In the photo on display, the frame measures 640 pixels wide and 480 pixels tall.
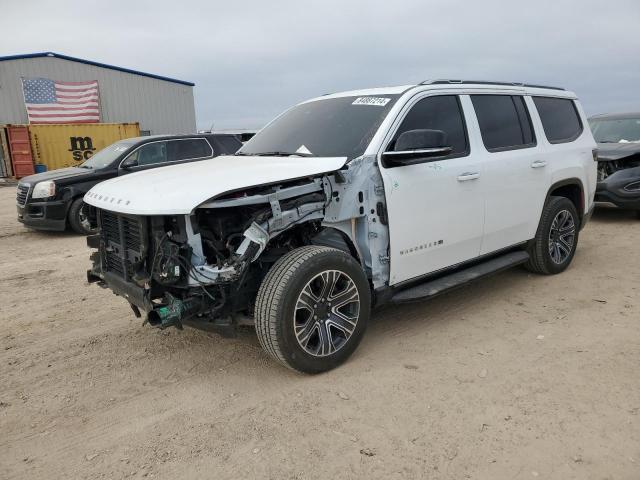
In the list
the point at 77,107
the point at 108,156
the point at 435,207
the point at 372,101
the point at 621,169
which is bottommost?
the point at 621,169

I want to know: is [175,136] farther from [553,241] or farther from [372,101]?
[553,241]

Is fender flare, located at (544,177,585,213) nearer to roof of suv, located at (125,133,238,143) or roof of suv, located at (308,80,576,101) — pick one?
roof of suv, located at (308,80,576,101)

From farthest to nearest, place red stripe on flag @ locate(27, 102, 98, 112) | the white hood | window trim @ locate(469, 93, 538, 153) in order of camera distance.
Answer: red stripe on flag @ locate(27, 102, 98, 112), window trim @ locate(469, 93, 538, 153), the white hood

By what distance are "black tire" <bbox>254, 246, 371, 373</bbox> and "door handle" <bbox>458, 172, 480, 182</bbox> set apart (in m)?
1.25

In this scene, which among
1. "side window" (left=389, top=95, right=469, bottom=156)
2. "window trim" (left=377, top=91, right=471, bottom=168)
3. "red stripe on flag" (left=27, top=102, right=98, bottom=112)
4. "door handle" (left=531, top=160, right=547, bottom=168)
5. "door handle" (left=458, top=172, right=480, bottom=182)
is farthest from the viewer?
"red stripe on flag" (left=27, top=102, right=98, bottom=112)

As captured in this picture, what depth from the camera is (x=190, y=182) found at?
10.6 feet

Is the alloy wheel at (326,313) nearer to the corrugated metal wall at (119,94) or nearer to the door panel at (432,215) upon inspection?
the door panel at (432,215)

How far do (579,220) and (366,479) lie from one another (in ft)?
14.4

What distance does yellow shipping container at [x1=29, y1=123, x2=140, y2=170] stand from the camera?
2025cm

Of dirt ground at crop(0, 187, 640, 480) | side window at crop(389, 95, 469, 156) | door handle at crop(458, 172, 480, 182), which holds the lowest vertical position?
dirt ground at crop(0, 187, 640, 480)

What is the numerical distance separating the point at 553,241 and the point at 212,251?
12.6ft

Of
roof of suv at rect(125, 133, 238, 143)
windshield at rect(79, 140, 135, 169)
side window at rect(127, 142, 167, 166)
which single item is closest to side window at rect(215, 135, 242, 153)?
roof of suv at rect(125, 133, 238, 143)

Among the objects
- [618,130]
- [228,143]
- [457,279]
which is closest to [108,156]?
[228,143]

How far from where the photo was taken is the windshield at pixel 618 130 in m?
8.76
